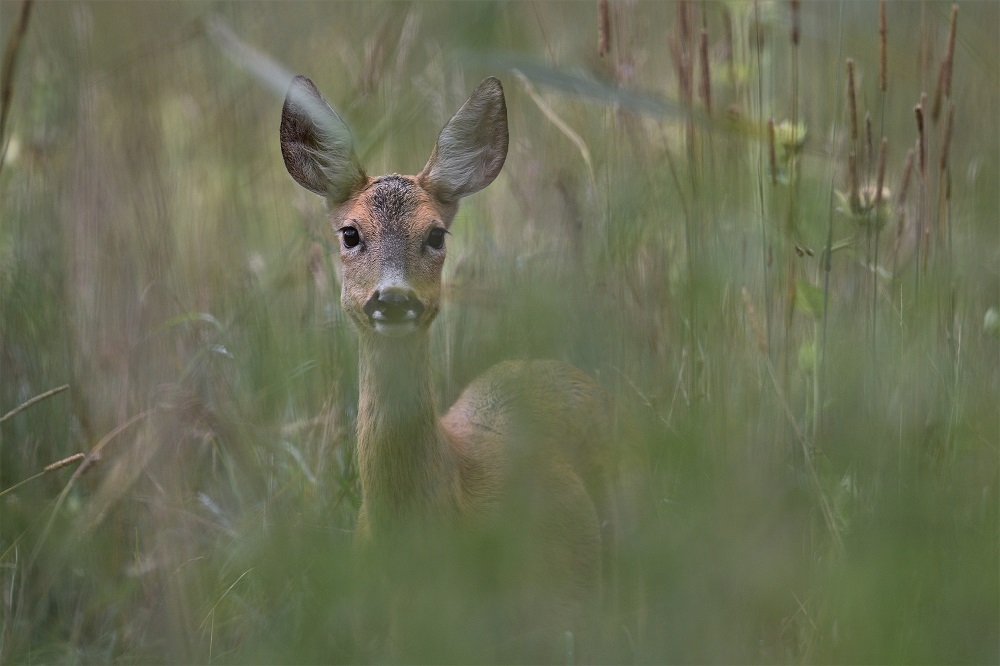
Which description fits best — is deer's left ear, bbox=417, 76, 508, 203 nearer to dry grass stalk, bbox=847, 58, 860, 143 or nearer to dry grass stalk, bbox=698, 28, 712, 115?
dry grass stalk, bbox=698, 28, 712, 115

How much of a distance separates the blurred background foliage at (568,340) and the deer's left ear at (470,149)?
24 cm

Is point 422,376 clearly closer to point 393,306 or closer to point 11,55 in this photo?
point 393,306

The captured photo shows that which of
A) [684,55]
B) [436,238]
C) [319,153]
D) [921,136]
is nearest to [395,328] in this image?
[436,238]

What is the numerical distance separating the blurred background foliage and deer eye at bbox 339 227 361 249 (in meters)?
0.20

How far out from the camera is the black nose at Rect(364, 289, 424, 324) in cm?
292

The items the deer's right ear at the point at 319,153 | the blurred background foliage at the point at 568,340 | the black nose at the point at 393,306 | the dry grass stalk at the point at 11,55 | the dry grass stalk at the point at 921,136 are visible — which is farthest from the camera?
the deer's right ear at the point at 319,153

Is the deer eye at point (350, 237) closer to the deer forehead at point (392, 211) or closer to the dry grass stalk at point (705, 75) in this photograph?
the deer forehead at point (392, 211)

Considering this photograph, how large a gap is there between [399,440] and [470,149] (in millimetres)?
931

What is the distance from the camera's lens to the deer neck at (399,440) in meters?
3.12

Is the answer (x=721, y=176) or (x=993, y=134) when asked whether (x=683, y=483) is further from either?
(x=993, y=134)

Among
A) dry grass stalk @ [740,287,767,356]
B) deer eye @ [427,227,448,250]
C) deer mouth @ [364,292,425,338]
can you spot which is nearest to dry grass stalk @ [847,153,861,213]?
dry grass stalk @ [740,287,767,356]

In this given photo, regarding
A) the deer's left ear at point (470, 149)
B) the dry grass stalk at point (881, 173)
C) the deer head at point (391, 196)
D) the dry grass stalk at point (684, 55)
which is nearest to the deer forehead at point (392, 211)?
the deer head at point (391, 196)

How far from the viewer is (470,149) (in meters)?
3.53

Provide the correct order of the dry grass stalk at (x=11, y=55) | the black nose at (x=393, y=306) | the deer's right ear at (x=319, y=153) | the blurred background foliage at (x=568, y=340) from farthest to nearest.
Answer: the deer's right ear at (x=319, y=153)
the black nose at (x=393, y=306)
the dry grass stalk at (x=11, y=55)
the blurred background foliage at (x=568, y=340)
